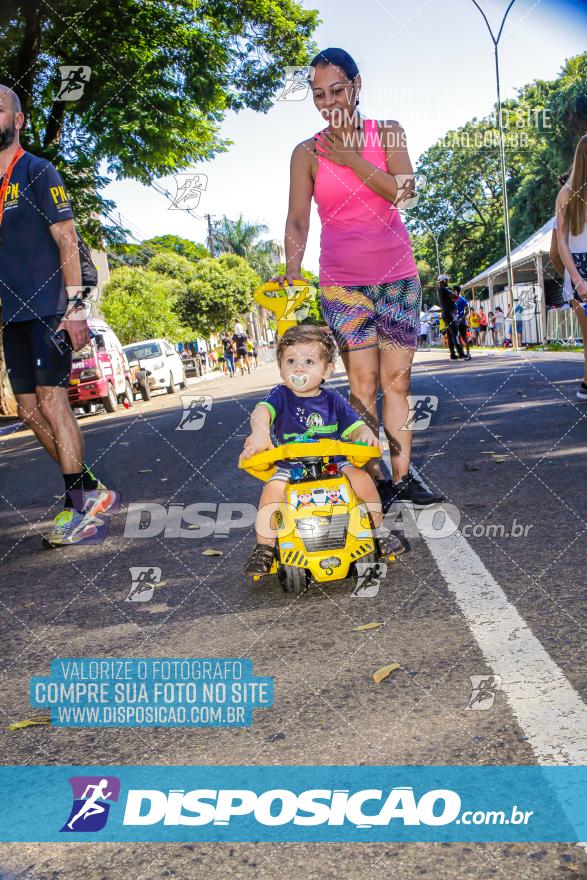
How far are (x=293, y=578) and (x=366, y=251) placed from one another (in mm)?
1846

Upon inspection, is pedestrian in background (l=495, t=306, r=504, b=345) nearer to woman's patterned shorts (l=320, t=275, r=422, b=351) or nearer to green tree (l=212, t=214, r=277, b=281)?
woman's patterned shorts (l=320, t=275, r=422, b=351)

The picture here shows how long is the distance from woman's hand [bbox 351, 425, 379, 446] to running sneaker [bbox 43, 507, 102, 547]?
1879mm

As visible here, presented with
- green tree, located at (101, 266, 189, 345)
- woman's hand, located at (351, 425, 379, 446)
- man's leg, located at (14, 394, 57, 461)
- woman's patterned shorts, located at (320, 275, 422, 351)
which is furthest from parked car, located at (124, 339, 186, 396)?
woman's hand, located at (351, 425, 379, 446)

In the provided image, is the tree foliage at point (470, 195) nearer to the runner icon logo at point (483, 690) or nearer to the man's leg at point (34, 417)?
the man's leg at point (34, 417)

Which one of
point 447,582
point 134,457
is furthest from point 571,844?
point 134,457

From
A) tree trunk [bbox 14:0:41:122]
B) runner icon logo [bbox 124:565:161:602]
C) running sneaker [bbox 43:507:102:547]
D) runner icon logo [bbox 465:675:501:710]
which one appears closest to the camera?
runner icon logo [bbox 465:675:501:710]

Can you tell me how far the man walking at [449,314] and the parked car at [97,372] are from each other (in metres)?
7.29

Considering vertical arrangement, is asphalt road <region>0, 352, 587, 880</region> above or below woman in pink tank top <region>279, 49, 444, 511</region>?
below

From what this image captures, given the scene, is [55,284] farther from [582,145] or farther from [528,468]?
[582,145]

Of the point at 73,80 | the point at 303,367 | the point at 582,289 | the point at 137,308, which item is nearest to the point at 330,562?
the point at 303,367

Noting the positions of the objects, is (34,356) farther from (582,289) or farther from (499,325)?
(499,325)

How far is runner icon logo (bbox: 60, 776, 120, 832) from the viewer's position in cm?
200

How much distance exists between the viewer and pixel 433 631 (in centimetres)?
296

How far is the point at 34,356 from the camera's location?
205 inches
